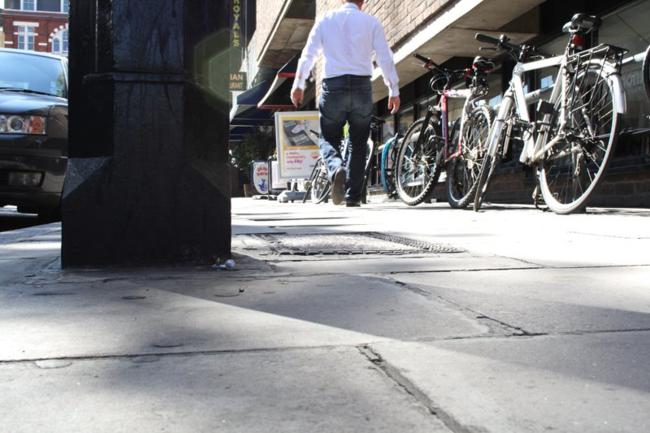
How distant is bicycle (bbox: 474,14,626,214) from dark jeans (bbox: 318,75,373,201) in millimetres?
1539

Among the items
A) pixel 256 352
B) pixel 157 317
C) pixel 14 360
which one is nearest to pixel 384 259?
pixel 157 317

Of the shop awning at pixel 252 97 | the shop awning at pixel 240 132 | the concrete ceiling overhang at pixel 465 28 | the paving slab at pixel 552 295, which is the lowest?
the paving slab at pixel 552 295

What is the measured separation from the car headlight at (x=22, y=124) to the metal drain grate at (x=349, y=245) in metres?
2.54

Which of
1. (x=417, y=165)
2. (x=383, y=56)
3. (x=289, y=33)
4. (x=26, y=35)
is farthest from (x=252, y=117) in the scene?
(x=26, y=35)

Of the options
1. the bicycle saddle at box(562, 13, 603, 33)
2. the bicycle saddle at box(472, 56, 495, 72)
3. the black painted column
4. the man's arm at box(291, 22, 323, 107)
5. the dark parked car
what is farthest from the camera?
the man's arm at box(291, 22, 323, 107)

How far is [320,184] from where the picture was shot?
10.9 metres

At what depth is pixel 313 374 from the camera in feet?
3.51

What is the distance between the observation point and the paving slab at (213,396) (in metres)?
0.87

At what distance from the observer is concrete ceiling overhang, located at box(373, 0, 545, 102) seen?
6742 mm

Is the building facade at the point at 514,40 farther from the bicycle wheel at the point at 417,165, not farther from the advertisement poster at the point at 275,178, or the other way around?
the advertisement poster at the point at 275,178

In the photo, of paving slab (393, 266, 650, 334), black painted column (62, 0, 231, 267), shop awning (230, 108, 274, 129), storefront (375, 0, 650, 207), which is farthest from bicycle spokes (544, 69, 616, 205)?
shop awning (230, 108, 274, 129)

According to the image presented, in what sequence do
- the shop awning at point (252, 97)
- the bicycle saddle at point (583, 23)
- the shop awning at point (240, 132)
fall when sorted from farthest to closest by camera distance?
the shop awning at point (240, 132) → the shop awning at point (252, 97) → the bicycle saddle at point (583, 23)

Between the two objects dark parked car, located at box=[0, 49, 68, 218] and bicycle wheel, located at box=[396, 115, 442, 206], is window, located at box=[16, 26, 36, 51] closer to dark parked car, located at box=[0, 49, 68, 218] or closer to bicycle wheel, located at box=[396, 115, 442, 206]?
bicycle wheel, located at box=[396, 115, 442, 206]

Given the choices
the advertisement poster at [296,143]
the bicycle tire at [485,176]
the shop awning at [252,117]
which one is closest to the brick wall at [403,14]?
the advertisement poster at [296,143]
